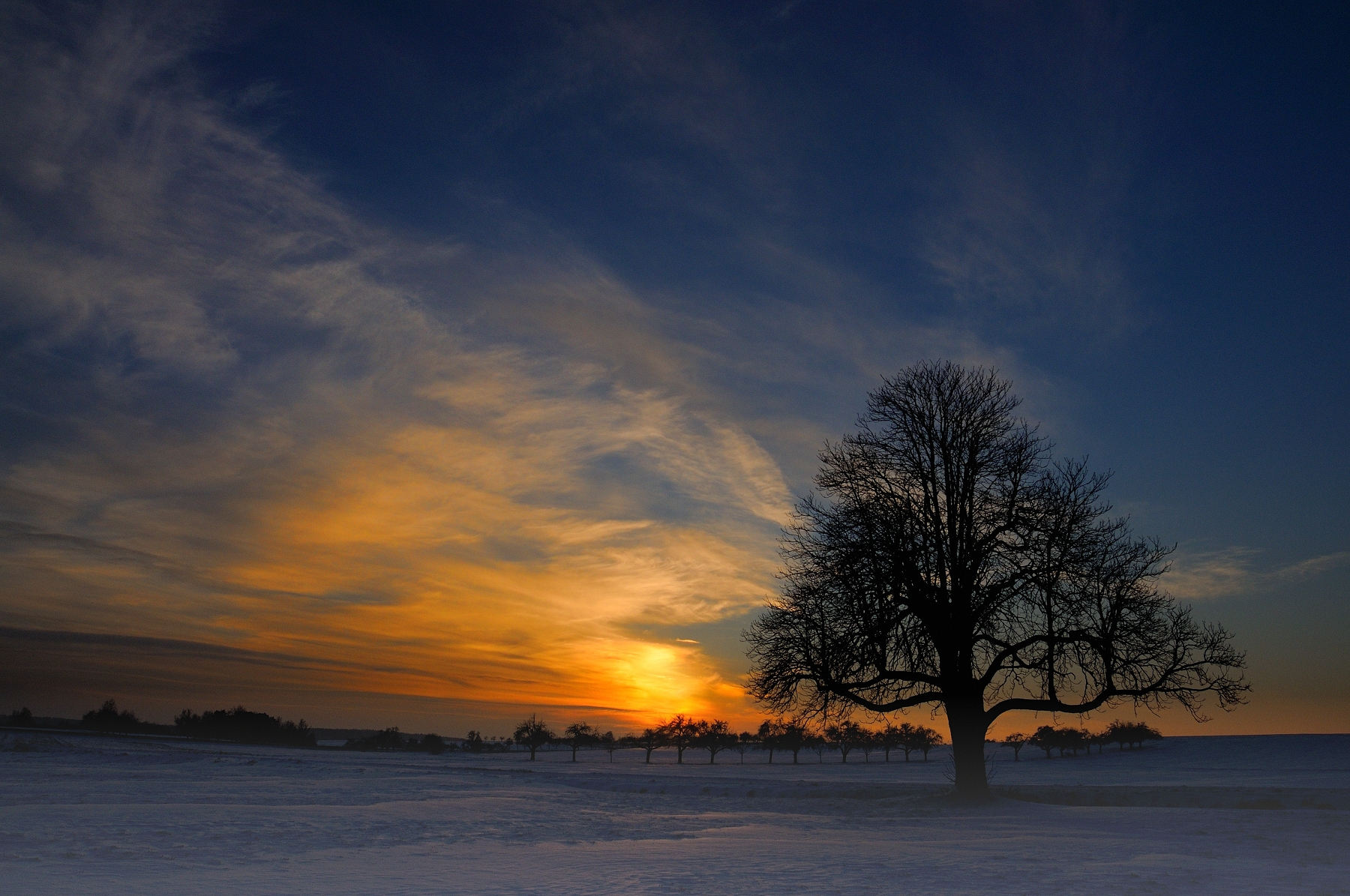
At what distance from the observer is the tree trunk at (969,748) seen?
Answer: 1916 centimetres

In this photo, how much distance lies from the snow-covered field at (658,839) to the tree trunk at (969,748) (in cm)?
96

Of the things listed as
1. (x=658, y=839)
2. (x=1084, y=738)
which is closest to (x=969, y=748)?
(x=658, y=839)

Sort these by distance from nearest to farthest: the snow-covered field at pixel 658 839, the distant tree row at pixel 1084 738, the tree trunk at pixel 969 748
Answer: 1. the snow-covered field at pixel 658 839
2. the tree trunk at pixel 969 748
3. the distant tree row at pixel 1084 738

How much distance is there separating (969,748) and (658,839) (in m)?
10.1

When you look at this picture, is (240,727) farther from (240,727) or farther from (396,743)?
(396,743)

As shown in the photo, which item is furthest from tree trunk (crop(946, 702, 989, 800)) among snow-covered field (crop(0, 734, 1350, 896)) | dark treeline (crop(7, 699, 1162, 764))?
dark treeline (crop(7, 699, 1162, 764))

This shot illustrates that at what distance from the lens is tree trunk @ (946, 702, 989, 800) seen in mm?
19156

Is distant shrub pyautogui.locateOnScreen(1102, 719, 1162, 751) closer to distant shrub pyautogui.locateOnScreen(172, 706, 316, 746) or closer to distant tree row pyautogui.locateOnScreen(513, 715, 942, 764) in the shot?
distant tree row pyautogui.locateOnScreen(513, 715, 942, 764)

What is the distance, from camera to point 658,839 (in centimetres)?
1309

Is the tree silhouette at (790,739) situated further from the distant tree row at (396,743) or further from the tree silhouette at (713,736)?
the distant tree row at (396,743)

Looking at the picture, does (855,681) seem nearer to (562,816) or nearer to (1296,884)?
(562,816)

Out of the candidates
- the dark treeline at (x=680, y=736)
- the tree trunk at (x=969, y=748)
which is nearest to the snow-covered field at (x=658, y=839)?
the tree trunk at (x=969, y=748)

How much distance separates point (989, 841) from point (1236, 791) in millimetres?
11617

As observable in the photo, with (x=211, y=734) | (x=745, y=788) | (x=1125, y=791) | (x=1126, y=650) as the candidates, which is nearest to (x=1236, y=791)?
(x=1125, y=791)
